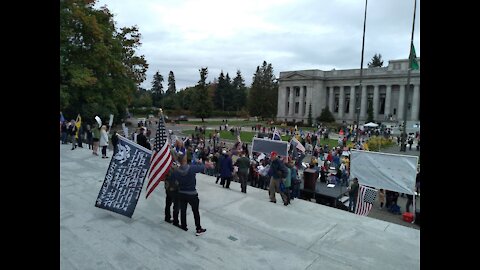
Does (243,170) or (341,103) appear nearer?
(243,170)

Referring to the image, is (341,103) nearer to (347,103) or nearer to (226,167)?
(347,103)

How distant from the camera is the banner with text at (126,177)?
781 cm

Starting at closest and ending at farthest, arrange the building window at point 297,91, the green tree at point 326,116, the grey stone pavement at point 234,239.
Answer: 1. the grey stone pavement at point 234,239
2. the green tree at point 326,116
3. the building window at point 297,91

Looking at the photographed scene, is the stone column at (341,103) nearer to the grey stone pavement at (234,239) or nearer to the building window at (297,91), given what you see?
the building window at (297,91)

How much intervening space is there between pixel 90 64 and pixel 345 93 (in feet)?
181

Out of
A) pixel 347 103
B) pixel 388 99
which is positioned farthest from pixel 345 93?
pixel 388 99

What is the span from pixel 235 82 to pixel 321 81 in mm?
41611

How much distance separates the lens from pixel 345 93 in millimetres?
70688

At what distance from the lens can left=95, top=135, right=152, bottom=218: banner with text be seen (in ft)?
25.6

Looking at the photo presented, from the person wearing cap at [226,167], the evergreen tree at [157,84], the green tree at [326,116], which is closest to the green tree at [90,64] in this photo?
the person wearing cap at [226,167]

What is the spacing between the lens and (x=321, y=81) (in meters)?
71.9

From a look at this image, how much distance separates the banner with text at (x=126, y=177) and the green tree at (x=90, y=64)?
20366 millimetres
